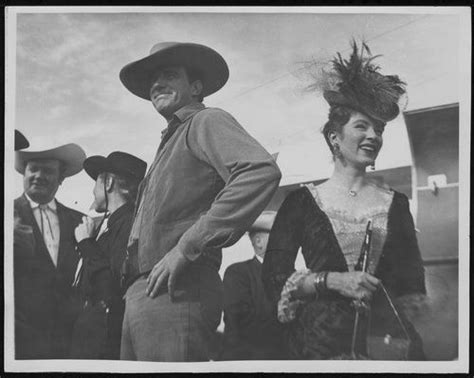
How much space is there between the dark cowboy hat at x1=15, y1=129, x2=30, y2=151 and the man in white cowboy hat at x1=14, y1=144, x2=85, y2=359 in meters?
0.04

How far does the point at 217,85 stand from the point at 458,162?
69.0 inches

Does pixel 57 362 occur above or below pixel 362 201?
below

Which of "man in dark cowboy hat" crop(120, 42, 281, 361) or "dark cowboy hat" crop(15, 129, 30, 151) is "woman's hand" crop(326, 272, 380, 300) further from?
"dark cowboy hat" crop(15, 129, 30, 151)

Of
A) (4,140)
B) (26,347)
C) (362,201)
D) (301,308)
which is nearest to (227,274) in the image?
(301,308)

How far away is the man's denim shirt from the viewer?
5.40 m

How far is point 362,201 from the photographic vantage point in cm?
562

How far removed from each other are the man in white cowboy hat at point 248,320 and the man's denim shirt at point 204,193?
17 cm

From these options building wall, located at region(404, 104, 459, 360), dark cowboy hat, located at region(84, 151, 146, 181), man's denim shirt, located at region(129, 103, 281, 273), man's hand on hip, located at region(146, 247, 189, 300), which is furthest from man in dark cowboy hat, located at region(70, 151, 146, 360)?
building wall, located at region(404, 104, 459, 360)

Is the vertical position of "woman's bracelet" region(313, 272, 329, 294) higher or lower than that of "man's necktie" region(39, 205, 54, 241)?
lower

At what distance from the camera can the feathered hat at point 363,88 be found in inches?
223

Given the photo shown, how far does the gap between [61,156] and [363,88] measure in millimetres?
2152

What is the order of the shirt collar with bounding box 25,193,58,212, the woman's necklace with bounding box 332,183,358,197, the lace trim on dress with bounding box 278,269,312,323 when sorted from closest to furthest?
the lace trim on dress with bounding box 278,269,312,323 < the woman's necklace with bounding box 332,183,358,197 < the shirt collar with bounding box 25,193,58,212

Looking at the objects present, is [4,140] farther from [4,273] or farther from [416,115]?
[416,115]

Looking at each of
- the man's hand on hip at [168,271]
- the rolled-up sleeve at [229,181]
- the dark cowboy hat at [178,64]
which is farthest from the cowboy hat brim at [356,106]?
the man's hand on hip at [168,271]
